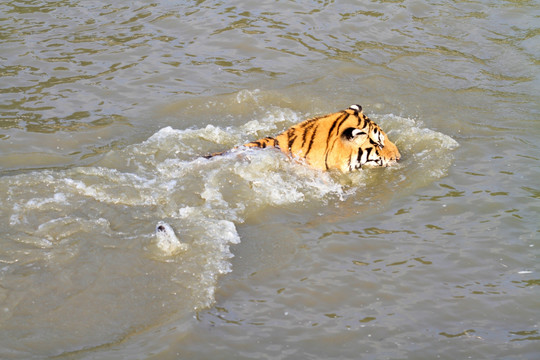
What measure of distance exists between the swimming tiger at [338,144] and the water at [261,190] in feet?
0.45

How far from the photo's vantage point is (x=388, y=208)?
18.0ft

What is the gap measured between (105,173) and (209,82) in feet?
8.95

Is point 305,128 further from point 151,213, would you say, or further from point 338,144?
point 151,213

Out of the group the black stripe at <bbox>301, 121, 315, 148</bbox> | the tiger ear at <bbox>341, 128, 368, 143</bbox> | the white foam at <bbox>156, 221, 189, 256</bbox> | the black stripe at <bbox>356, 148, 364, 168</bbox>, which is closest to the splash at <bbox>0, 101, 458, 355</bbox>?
the white foam at <bbox>156, 221, 189, 256</bbox>

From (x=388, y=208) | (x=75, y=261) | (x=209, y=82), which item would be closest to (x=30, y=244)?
(x=75, y=261)

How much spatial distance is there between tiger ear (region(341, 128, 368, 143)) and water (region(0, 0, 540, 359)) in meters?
0.36

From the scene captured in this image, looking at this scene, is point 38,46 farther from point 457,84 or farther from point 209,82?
point 457,84

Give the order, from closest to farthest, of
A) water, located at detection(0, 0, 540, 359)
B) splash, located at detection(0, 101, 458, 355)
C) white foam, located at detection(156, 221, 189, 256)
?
water, located at detection(0, 0, 540, 359)
splash, located at detection(0, 101, 458, 355)
white foam, located at detection(156, 221, 189, 256)

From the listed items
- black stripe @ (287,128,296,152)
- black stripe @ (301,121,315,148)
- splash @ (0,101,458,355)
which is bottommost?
splash @ (0,101,458,355)

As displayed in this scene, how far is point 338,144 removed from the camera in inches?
238

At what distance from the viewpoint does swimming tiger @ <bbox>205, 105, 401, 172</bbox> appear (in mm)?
6043

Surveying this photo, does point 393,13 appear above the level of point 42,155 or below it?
above

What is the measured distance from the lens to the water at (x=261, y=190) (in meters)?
4.05

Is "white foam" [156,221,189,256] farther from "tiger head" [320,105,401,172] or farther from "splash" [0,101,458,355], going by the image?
"tiger head" [320,105,401,172]
